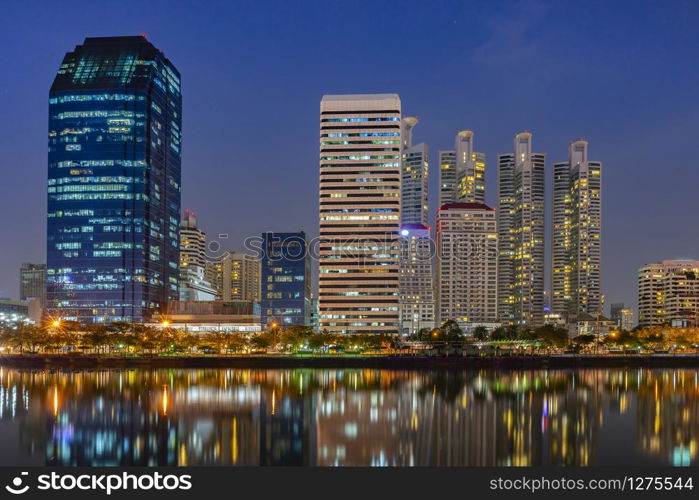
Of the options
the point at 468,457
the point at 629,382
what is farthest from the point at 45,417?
the point at 629,382

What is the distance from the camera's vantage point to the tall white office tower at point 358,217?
159m

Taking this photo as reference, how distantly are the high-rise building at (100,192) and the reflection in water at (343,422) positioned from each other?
251 ft

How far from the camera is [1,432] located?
42.4 metres

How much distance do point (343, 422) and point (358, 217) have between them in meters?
116

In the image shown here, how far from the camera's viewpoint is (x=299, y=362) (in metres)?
103

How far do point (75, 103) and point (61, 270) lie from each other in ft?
118

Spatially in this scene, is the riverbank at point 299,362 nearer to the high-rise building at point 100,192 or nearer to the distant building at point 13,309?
the high-rise building at point 100,192

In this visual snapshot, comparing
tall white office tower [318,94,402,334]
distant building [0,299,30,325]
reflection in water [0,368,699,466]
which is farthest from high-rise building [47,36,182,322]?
reflection in water [0,368,699,466]

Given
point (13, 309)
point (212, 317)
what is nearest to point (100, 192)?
point (212, 317)

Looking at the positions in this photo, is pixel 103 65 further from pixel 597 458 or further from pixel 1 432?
pixel 597 458

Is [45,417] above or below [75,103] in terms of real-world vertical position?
below

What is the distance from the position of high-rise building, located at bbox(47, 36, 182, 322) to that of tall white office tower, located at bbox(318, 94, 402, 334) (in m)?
39.9

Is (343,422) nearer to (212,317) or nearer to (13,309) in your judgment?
(212,317)

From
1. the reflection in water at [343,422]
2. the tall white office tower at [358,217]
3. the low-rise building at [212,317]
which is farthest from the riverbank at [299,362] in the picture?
the low-rise building at [212,317]
